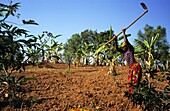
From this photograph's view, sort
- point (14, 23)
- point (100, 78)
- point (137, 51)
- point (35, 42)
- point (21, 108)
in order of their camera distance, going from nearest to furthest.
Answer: point (14, 23) → point (35, 42) → point (21, 108) → point (100, 78) → point (137, 51)

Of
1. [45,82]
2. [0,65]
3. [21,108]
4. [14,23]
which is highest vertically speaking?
[14,23]

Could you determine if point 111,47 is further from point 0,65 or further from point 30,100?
point 0,65

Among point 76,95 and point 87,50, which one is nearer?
point 76,95

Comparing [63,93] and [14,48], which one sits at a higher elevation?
[14,48]

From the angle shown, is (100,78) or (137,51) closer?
(100,78)

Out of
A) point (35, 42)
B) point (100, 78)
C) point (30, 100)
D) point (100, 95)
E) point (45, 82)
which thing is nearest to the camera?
point (35, 42)

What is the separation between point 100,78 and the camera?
326 inches

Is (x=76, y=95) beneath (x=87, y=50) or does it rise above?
beneath

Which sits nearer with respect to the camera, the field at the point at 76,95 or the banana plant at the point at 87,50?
the field at the point at 76,95

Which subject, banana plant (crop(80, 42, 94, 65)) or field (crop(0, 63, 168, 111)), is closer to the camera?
field (crop(0, 63, 168, 111))

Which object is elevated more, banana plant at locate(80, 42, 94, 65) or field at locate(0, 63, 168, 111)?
banana plant at locate(80, 42, 94, 65)

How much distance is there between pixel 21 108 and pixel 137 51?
218 inches

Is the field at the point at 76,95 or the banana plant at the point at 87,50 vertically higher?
the banana plant at the point at 87,50

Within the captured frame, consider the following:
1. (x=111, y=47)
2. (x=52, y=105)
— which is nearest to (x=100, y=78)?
(x=111, y=47)
